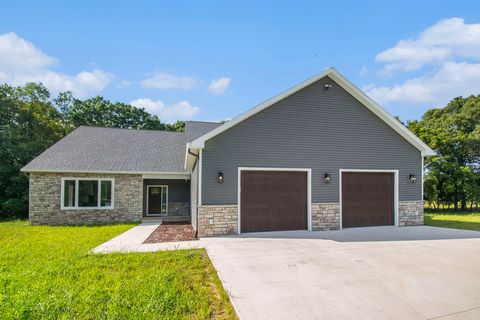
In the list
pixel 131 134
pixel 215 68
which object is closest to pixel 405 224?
pixel 215 68

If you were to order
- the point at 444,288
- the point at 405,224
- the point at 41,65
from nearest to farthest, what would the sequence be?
the point at 444,288
the point at 405,224
the point at 41,65

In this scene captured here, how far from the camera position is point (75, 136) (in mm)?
15250

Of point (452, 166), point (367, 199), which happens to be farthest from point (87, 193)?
point (452, 166)

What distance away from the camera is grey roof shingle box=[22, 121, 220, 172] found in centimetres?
1234

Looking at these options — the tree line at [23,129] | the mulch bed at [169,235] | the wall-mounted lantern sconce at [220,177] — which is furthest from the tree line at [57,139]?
the wall-mounted lantern sconce at [220,177]

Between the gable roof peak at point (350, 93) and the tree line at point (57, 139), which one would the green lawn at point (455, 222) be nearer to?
the gable roof peak at point (350, 93)

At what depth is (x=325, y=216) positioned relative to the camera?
9.89 metres

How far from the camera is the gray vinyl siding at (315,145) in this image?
29.5 ft

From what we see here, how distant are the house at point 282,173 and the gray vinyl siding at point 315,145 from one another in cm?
4

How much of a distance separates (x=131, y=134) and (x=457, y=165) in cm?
2402

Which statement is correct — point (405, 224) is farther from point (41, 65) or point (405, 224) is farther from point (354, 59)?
point (41, 65)

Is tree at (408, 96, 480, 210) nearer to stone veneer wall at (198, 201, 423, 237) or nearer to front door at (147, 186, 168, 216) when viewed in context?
stone veneer wall at (198, 201, 423, 237)

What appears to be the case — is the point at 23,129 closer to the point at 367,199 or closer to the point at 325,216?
the point at 325,216

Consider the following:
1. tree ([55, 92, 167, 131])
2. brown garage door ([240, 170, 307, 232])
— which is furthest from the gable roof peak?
tree ([55, 92, 167, 131])
